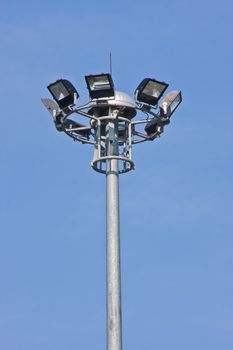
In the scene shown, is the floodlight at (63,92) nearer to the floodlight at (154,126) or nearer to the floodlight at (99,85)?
the floodlight at (99,85)

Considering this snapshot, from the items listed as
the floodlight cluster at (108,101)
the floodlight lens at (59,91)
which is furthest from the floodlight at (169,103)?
the floodlight lens at (59,91)

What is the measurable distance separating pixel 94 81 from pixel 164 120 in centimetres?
203

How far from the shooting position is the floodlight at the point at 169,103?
74.5 feet

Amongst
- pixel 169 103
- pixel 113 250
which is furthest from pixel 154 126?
pixel 113 250

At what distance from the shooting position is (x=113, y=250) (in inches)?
819

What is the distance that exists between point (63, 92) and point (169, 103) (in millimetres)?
2508

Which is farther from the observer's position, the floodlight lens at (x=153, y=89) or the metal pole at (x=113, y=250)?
the floodlight lens at (x=153, y=89)

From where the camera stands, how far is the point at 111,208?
2123cm

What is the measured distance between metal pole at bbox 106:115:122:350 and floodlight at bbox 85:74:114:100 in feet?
2.97

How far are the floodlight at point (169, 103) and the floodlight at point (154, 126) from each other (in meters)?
0.23

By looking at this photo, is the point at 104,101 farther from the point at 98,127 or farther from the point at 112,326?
the point at 112,326

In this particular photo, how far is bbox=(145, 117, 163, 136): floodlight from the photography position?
22.9m

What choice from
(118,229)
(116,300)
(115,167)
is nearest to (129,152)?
(115,167)

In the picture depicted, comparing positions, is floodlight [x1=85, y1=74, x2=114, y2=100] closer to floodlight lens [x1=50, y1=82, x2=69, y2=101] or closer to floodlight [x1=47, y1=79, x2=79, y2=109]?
floodlight [x1=47, y1=79, x2=79, y2=109]
